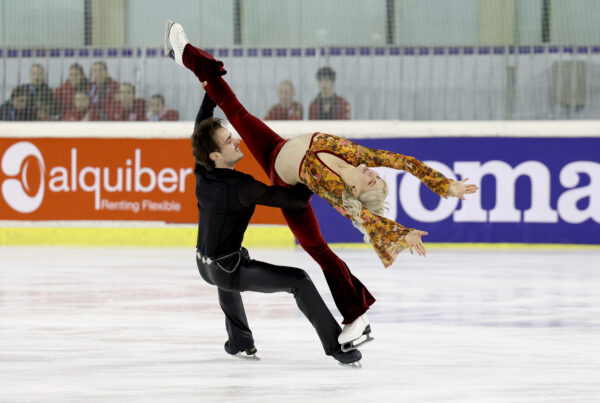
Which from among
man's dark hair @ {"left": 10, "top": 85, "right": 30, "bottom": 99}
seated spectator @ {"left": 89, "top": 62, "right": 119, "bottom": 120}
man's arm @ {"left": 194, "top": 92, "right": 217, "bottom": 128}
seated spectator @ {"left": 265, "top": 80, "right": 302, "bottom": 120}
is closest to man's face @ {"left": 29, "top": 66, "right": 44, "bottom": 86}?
man's dark hair @ {"left": 10, "top": 85, "right": 30, "bottom": 99}

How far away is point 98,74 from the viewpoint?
445 inches

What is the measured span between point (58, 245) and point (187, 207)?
1478 millimetres

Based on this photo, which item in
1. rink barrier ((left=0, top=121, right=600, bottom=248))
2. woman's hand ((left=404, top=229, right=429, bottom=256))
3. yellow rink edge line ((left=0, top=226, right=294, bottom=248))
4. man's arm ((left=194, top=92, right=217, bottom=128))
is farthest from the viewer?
yellow rink edge line ((left=0, top=226, right=294, bottom=248))

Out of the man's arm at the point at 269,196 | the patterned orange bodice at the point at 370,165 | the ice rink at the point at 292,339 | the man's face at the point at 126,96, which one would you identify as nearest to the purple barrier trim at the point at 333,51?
the man's face at the point at 126,96

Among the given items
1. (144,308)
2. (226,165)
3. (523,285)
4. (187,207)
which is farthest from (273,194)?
(187,207)

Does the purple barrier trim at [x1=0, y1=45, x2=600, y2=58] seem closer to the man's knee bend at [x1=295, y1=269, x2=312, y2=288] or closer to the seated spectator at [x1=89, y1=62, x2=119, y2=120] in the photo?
the seated spectator at [x1=89, y1=62, x2=119, y2=120]

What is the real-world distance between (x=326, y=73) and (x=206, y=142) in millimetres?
6913

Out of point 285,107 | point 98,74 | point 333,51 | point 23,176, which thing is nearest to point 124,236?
point 23,176

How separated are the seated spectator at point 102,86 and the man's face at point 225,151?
7235mm

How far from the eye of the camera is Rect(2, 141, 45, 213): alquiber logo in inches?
444

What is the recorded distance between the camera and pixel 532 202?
10.8 meters

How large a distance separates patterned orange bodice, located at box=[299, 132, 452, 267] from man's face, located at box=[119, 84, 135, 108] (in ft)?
23.6

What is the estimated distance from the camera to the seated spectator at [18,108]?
11.4 meters

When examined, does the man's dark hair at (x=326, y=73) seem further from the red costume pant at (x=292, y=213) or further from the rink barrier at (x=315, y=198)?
the red costume pant at (x=292, y=213)
